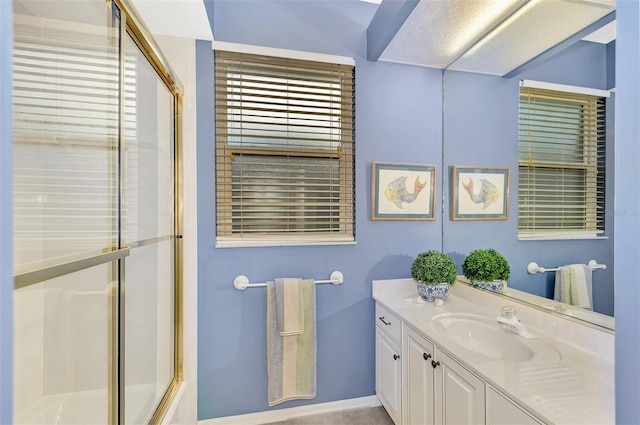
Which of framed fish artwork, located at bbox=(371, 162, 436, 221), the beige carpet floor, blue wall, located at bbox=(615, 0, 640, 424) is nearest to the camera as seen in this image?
blue wall, located at bbox=(615, 0, 640, 424)

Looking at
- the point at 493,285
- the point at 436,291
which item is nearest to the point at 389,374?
the point at 436,291

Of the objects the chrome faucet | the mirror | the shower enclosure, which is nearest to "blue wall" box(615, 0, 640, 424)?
the mirror

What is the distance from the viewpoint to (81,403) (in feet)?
3.76

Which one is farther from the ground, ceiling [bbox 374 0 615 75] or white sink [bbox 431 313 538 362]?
ceiling [bbox 374 0 615 75]

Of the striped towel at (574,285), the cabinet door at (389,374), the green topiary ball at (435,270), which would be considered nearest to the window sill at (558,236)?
the striped towel at (574,285)

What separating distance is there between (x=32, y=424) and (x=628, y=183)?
2.11 metres

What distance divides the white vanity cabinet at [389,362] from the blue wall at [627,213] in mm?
1090

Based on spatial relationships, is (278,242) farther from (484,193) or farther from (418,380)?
(484,193)

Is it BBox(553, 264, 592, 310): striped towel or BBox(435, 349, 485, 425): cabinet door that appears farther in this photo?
BBox(553, 264, 592, 310): striped towel

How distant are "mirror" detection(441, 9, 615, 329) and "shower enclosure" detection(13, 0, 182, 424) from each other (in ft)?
5.73

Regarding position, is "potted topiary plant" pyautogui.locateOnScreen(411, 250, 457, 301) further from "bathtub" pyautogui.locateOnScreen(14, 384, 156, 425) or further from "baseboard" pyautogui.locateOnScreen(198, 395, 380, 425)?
"bathtub" pyautogui.locateOnScreen(14, 384, 156, 425)

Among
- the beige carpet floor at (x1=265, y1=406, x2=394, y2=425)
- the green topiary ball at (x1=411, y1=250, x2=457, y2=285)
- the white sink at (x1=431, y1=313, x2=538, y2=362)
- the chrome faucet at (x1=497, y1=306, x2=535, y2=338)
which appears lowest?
the beige carpet floor at (x1=265, y1=406, x2=394, y2=425)

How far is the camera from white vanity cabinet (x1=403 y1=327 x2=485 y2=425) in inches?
39.3

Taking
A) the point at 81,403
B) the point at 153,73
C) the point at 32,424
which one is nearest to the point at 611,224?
the point at 153,73
